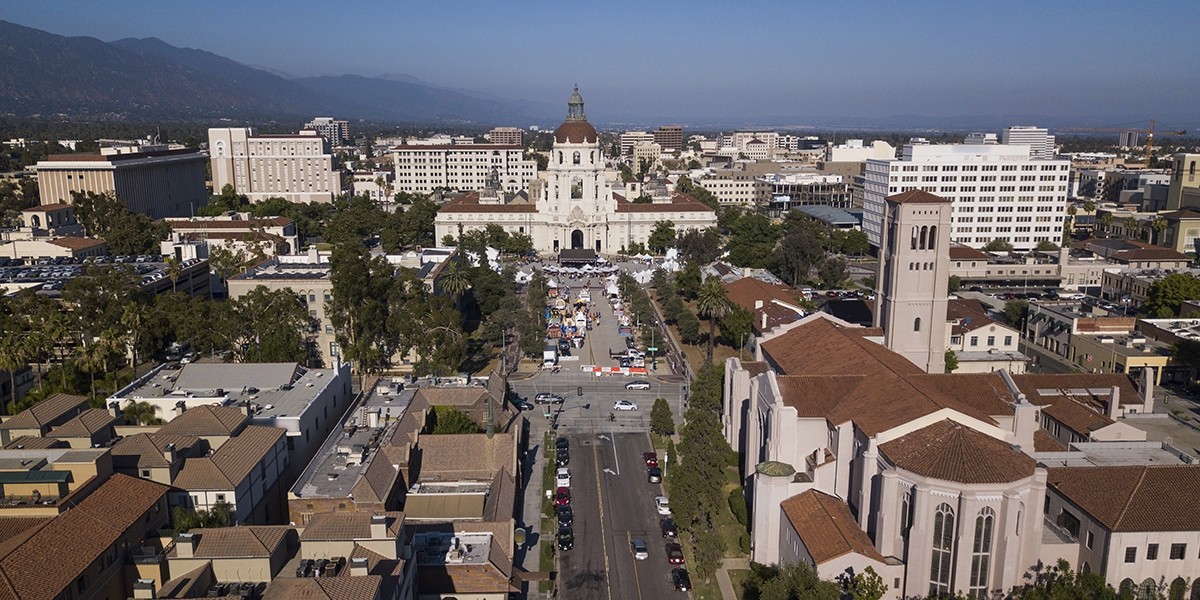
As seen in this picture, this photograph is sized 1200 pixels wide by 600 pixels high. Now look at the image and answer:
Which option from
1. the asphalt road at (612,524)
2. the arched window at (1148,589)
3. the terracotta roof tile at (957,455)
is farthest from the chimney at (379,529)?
the arched window at (1148,589)

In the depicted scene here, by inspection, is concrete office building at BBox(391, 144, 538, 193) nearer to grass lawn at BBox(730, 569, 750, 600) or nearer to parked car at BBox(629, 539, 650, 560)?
parked car at BBox(629, 539, 650, 560)

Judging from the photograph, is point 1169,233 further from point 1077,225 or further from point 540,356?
point 540,356

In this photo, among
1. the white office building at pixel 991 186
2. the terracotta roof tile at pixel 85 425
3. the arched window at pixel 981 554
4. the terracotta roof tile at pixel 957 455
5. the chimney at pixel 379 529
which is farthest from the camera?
the white office building at pixel 991 186

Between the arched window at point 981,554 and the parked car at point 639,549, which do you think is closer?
the arched window at point 981,554

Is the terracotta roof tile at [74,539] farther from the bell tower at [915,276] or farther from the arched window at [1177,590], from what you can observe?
the arched window at [1177,590]

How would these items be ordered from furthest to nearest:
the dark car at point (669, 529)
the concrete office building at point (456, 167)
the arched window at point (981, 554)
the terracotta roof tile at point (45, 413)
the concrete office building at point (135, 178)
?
the concrete office building at point (456, 167)
the concrete office building at point (135, 178)
the dark car at point (669, 529)
the terracotta roof tile at point (45, 413)
the arched window at point (981, 554)

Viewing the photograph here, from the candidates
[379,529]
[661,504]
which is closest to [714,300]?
A: [661,504]

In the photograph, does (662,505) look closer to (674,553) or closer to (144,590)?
(674,553)
